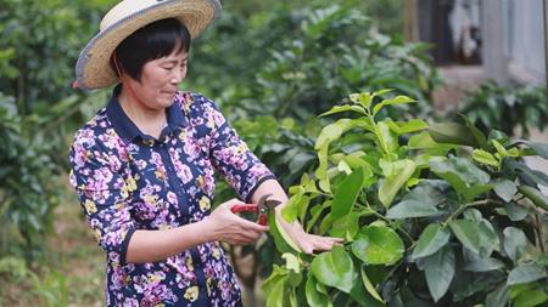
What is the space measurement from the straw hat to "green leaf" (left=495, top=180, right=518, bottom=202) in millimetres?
1034

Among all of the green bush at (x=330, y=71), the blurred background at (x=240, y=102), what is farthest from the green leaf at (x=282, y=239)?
the green bush at (x=330, y=71)

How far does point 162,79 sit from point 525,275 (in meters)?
1.12

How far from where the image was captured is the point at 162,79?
8.55 ft

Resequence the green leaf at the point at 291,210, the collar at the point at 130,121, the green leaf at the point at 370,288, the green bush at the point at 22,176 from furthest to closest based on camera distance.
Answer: the green bush at the point at 22,176
the collar at the point at 130,121
the green leaf at the point at 291,210
the green leaf at the point at 370,288

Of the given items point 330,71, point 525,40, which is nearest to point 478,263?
point 330,71

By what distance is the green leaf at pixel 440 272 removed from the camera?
6.48ft

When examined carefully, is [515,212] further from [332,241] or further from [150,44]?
[150,44]

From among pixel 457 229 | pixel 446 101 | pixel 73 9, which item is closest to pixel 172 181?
pixel 457 229

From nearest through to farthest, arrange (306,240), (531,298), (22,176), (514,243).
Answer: (531,298)
(514,243)
(306,240)
(22,176)

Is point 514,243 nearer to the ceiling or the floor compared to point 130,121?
nearer to the floor

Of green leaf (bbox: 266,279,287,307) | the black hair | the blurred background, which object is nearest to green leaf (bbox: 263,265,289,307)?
green leaf (bbox: 266,279,287,307)

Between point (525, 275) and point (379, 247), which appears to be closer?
point (525, 275)

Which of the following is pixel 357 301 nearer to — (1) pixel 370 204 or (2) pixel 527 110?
(1) pixel 370 204

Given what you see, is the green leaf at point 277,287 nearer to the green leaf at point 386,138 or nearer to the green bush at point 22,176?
the green leaf at point 386,138
